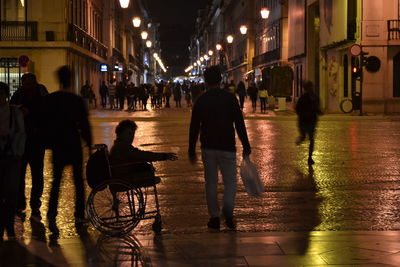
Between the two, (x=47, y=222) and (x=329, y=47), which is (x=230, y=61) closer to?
(x=329, y=47)

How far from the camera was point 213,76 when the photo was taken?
26.7 feet

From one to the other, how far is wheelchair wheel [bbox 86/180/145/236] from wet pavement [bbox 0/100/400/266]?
13 centimetres

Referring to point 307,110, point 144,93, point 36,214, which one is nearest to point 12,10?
point 144,93

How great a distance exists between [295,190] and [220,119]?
3.78 m

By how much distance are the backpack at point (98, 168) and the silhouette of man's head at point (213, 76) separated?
1.36 m

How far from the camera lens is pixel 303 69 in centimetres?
5047

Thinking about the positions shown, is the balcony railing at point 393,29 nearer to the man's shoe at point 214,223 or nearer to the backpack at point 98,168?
the man's shoe at point 214,223

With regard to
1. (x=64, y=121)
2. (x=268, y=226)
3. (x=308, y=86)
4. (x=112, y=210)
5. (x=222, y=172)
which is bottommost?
(x=268, y=226)

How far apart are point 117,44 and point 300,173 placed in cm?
6153

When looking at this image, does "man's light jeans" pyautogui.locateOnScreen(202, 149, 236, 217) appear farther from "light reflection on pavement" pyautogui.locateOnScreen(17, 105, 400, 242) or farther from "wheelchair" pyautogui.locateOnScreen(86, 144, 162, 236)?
"wheelchair" pyautogui.locateOnScreen(86, 144, 162, 236)

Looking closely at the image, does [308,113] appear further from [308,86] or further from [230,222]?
[230,222]

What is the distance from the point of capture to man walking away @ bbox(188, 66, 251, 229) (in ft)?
26.3

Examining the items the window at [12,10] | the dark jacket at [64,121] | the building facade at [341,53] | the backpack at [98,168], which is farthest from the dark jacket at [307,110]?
the window at [12,10]

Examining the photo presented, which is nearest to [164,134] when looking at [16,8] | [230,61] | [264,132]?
[264,132]
